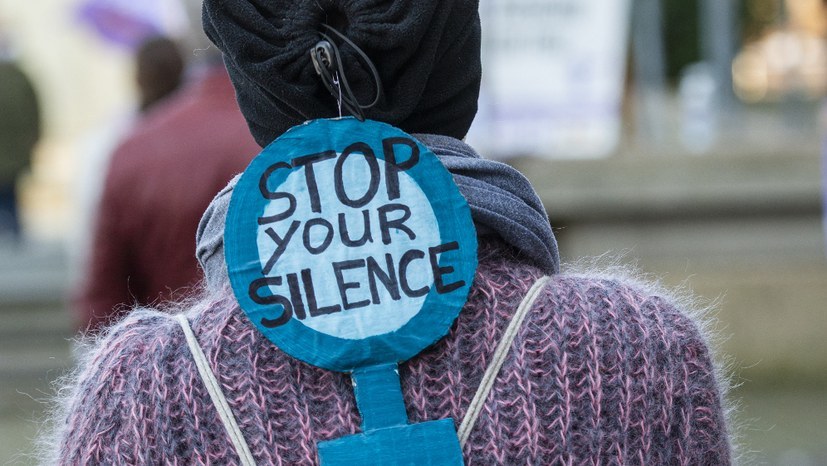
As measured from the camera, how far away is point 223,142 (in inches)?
133

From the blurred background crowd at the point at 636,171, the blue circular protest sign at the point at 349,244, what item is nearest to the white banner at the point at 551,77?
the blurred background crowd at the point at 636,171

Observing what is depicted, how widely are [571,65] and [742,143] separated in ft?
3.54

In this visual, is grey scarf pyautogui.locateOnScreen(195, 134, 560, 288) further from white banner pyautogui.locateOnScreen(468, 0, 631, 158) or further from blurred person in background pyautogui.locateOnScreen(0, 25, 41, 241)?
blurred person in background pyautogui.locateOnScreen(0, 25, 41, 241)

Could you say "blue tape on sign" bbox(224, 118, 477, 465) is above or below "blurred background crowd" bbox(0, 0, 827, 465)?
above

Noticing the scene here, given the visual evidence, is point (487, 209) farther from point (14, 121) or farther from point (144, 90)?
point (14, 121)

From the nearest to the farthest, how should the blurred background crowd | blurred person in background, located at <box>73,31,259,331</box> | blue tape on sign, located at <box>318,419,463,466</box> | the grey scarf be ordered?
blue tape on sign, located at <box>318,419,463,466</box> < the grey scarf < blurred person in background, located at <box>73,31,259,331</box> < the blurred background crowd

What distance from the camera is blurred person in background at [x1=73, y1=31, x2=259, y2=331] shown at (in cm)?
335

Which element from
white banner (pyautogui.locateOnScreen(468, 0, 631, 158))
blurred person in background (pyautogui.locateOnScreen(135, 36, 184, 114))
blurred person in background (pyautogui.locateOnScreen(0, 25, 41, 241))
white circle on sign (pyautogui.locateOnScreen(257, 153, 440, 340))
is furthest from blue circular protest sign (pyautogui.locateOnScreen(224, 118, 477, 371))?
blurred person in background (pyautogui.locateOnScreen(0, 25, 41, 241))

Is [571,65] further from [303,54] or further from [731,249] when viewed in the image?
[303,54]

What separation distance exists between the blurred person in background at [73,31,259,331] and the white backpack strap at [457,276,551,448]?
2096 mm

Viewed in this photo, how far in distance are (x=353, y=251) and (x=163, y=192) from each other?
2.19 m

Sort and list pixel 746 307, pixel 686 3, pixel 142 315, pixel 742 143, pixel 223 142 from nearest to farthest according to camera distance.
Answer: pixel 142 315
pixel 223 142
pixel 746 307
pixel 742 143
pixel 686 3

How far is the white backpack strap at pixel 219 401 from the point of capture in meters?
1.22

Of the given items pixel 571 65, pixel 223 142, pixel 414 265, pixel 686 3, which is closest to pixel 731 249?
pixel 571 65
